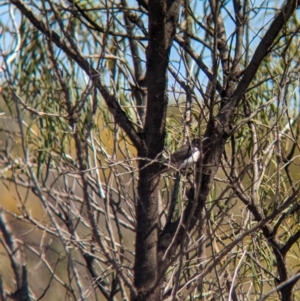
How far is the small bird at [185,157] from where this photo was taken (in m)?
1.83

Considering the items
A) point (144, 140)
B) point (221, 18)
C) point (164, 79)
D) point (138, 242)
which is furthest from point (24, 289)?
point (221, 18)

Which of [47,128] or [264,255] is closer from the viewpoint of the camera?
[264,255]

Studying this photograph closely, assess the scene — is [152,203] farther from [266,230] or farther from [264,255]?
[264,255]

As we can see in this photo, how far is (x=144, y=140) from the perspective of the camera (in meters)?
1.82

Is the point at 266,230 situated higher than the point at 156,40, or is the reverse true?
the point at 156,40

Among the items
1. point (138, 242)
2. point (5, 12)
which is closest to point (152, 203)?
point (138, 242)

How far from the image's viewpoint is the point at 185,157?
2020mm

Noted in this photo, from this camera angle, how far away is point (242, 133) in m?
2.63

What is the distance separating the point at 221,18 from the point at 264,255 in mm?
1039

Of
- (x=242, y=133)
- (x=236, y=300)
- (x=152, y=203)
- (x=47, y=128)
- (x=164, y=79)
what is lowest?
(x=236, y=300)

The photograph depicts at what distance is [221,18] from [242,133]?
0.54 m

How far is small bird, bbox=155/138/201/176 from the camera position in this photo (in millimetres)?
1834

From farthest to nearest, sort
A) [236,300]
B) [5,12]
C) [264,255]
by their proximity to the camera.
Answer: [264,255]
[5,12]
[236,300]

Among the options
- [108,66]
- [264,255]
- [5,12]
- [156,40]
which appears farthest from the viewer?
[108,66]
